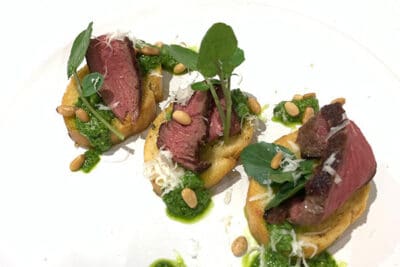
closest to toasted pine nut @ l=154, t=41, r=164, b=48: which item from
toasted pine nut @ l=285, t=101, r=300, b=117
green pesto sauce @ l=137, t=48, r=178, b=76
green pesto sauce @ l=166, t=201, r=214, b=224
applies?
green pesto sauce @ l=137, t=48, r=178, b=76

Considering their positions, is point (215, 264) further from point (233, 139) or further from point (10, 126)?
point (10, 126)

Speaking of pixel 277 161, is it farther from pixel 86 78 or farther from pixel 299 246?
pixel 86 78

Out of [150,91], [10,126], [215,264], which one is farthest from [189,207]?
[10,126]

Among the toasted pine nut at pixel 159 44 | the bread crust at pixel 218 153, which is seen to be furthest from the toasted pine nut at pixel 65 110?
the toasted pine nut at pixel 159 44

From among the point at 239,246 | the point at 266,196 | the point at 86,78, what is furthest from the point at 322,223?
the point at 86,78

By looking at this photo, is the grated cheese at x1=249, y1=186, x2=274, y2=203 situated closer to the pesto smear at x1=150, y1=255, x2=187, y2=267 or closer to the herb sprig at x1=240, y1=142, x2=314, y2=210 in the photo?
the herb sprig at x1=240, y1=142, x2=314, y2=210
